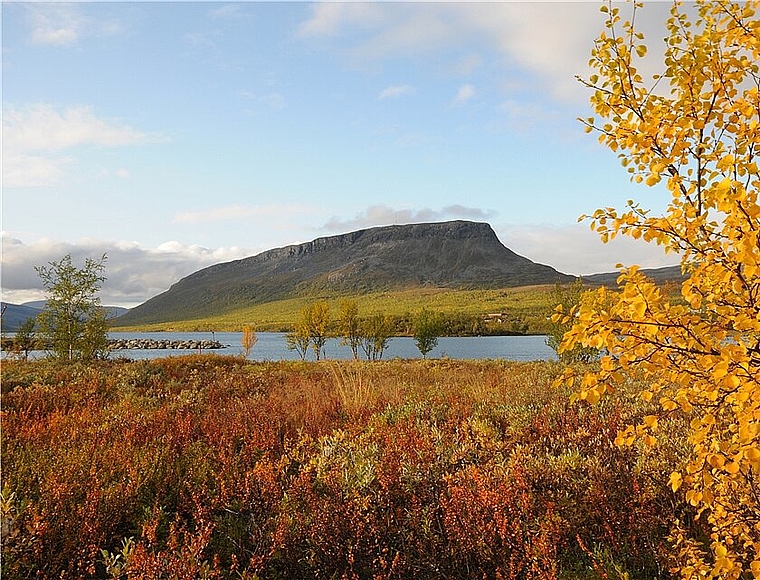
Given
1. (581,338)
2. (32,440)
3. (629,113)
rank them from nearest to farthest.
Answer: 1. (581,338)
2. (629,113)
3. (32,440)

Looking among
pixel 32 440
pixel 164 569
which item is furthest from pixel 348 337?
pixel 164 569

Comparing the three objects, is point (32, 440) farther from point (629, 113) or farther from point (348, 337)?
point (348, 337)

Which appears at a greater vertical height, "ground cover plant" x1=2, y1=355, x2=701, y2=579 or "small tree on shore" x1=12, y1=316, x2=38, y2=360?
"small tree on shore" x1=12, y1=316, x2=38, y2=360

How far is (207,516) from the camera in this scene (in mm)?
4148

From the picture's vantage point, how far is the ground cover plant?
3.66 meters

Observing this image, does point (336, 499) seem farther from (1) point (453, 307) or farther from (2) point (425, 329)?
(1) point (453, 307)

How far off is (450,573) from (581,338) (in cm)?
250

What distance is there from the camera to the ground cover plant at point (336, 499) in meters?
3.66

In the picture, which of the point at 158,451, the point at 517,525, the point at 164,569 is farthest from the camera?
the point at 158,451

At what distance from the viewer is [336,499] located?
4.39 metres

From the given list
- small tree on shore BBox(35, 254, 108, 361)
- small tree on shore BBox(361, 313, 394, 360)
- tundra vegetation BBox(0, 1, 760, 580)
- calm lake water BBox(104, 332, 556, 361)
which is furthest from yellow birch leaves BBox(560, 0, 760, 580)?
small tree on shore BBox(361, 313, 394, 360)

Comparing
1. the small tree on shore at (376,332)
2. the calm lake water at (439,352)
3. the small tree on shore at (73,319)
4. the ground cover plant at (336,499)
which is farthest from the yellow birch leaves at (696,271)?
the small tree on shore at (376,332)

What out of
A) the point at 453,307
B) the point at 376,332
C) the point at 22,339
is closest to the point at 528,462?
the point at 22,339

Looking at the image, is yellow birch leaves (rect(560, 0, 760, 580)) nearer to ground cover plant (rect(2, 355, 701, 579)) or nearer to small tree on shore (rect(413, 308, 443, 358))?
ground cover plant (rect(2, 355, 701, 579))
